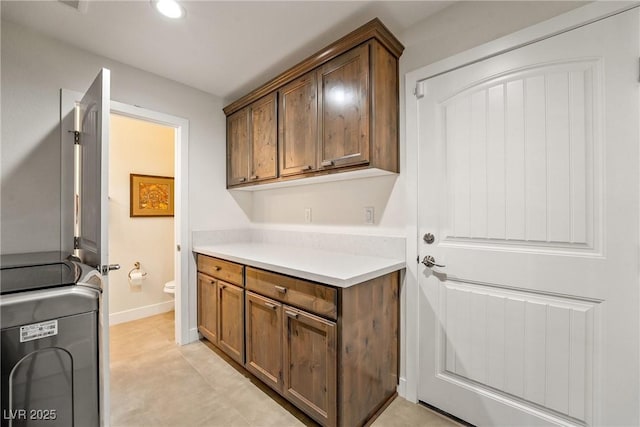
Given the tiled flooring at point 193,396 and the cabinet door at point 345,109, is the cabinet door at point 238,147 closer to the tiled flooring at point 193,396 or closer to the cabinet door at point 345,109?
the cabinet door at point 345,109

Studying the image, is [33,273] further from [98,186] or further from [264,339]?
[264,339]

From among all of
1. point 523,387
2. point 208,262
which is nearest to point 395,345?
point 523,387

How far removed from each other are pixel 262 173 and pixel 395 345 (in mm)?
1706

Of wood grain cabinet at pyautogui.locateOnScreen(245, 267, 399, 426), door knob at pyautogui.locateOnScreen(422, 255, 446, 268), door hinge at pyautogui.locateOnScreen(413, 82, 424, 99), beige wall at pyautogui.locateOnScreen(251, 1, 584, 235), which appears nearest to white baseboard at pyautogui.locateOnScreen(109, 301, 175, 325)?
beige wall at pyautogui.locateOnScreen(251, 1, 584, 235)

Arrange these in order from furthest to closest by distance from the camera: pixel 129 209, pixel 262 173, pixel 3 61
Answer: pixel 129 209 → pixel 262 173 → pixel 3 61

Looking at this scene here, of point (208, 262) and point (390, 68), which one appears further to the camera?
point (208, 262)

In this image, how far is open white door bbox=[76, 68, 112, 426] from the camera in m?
1.36

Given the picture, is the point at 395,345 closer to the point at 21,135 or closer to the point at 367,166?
the point at 367,166

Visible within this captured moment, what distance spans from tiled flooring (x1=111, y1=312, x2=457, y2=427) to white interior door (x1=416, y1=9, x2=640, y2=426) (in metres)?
0.49

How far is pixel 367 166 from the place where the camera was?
1655 mm

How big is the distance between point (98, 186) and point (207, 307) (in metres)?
1.48

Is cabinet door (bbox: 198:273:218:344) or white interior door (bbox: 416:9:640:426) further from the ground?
white interior door (bbox: 416:9:640:426)

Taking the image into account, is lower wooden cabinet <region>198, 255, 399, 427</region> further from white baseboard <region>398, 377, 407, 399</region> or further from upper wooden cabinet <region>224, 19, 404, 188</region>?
upper wooden cabinet <region>224, 19, 404, 188</region>

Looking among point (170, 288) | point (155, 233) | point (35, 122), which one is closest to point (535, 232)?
point (35, 122)
